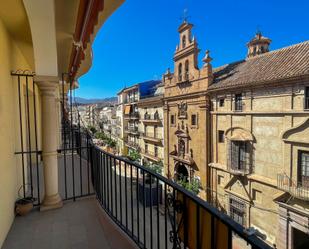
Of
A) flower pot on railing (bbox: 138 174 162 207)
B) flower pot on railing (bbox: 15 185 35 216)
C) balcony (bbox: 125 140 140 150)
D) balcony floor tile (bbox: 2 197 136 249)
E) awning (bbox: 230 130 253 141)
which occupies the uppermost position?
flower pot on railing (bbox: 138 174 162 207)

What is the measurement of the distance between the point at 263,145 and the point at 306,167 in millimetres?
1759

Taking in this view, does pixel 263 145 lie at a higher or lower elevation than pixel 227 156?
higher

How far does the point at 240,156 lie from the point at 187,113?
4.33 metres

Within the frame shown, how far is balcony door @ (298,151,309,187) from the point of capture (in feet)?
24.2

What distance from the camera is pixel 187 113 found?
13047 mm

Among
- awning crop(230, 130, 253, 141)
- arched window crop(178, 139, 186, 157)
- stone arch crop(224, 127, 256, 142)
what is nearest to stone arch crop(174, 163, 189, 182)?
arched window crop(178, 139, 186, 157)

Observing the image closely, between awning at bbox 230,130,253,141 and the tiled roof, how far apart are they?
7.27 ft

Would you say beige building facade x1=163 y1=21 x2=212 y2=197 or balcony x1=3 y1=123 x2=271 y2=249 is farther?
beige building facade x1=163 y1=21 x2=212 y2=197

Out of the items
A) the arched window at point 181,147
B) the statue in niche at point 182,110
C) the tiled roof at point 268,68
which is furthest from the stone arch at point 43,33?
the arched window at point 181,147

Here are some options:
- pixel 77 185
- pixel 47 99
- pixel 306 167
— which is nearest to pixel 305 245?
→ pixel 306 167

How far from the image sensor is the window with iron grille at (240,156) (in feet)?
31.6

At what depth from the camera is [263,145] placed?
884cm

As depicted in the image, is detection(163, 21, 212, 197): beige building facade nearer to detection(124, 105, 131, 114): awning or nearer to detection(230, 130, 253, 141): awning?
detection(230, 130, 253, 141): awning

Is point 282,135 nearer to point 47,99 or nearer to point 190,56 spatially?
point 190,56
